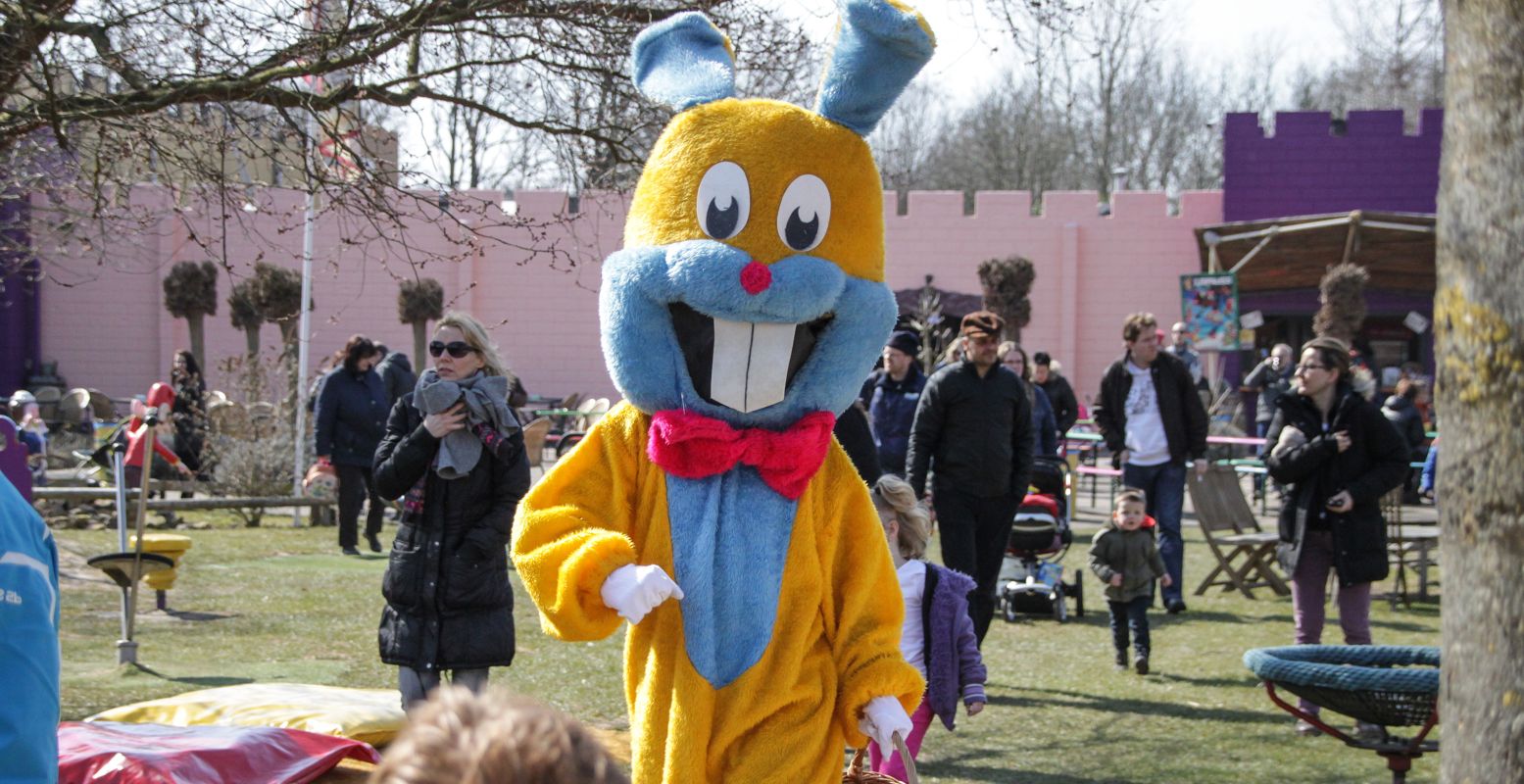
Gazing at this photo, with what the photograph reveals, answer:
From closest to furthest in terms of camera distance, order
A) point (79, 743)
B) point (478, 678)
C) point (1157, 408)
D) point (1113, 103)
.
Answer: point (79, 743), point (478, 678), point (1157, 408), point (1113, 103)

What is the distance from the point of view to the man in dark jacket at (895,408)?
9680 mm

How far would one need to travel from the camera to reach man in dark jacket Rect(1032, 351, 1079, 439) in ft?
46.5

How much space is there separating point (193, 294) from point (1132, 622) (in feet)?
69.0

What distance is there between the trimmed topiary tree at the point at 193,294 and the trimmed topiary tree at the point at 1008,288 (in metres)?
13.0

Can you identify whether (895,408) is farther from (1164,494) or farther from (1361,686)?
(1361,686)

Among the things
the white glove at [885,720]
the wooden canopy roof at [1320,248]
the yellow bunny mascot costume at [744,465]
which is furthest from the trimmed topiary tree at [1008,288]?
the white glove at [885,720]

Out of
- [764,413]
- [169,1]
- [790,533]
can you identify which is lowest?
[790,533]

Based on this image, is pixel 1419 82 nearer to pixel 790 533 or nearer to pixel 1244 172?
pixel 1244 172

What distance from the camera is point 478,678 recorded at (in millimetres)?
5613

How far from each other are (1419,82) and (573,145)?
40.4 metres

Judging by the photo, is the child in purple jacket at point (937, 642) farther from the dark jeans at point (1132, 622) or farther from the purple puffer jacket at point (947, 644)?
the dark jeans at point (1132, 622)

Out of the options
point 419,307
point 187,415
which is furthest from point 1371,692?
point 419,307

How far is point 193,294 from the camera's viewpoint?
25.8 m

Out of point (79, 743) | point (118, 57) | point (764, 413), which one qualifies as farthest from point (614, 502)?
point (118, 57)
